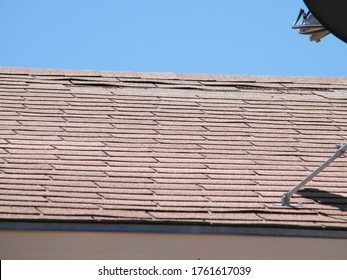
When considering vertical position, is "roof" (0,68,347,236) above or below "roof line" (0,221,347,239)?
above

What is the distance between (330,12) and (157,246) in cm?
324

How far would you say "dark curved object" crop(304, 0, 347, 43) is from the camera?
15.3 ft

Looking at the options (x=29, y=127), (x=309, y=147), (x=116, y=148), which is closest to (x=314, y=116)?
(x=309, y=147)

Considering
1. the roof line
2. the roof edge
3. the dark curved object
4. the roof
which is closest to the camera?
the dark curved object

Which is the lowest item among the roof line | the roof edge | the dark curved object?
the roof line

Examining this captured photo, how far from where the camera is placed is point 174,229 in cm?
741

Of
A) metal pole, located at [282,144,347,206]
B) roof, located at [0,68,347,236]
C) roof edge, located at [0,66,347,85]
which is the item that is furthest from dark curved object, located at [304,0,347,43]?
roof edge, located at [0,66,347,85]

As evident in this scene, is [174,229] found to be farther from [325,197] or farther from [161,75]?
[161,75]

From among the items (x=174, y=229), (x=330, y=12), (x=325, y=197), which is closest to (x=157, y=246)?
(x=174, y=229)

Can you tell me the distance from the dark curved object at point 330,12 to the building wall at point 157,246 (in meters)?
3.10

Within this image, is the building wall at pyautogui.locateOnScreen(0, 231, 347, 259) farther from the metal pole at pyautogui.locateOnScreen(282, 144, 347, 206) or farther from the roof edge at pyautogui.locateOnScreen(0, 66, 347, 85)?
the roof edge at pyautogui.locateOnScreen(0, 66, 347, 85)

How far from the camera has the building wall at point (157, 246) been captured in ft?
24.1

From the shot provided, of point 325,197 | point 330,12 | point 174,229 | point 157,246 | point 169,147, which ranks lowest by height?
point 157,246

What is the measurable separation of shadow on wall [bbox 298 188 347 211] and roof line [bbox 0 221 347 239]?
57 centimetres
